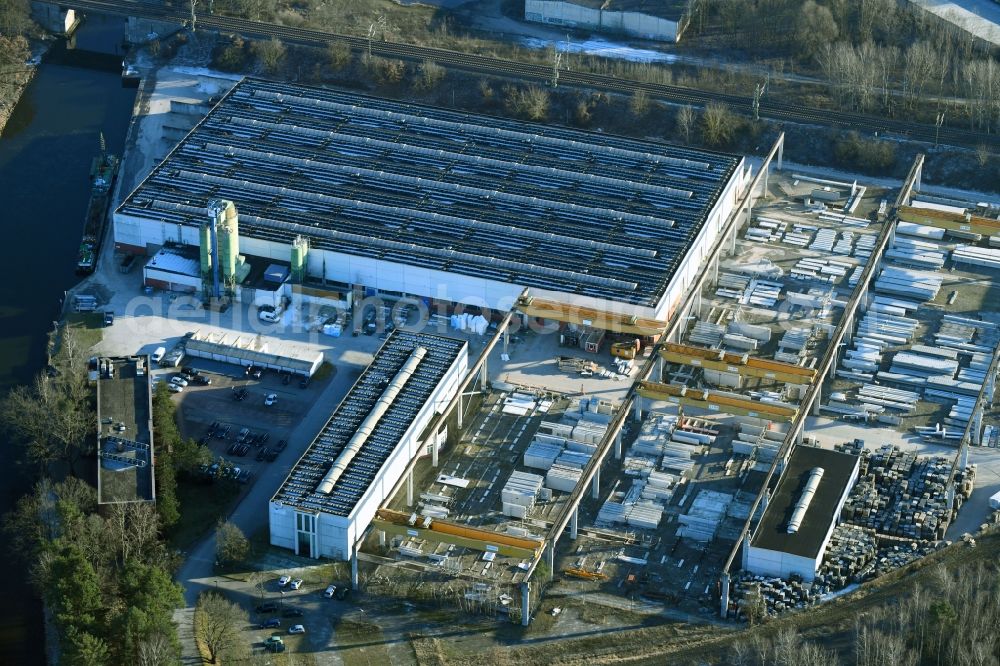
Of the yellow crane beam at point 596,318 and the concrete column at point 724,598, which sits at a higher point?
the yellow crane beam at point 596,318

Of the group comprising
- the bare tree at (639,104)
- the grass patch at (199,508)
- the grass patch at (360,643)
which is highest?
the bare tree at (639,104)

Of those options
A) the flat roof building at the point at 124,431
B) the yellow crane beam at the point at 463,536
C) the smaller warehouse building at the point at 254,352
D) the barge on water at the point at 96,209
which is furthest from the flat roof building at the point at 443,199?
the yellow crane beam at the point at 463,536

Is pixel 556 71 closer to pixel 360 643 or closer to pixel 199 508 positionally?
pixel 199 508

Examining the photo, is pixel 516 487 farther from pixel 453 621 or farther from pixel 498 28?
pixel 498 28

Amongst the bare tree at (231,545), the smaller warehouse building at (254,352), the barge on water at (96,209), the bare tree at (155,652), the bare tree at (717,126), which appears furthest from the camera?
the bare tree at (717,126)

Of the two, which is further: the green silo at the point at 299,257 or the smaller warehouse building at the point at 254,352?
the green silo at the point at 299,257

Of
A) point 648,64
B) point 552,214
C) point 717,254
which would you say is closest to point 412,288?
point 552,214

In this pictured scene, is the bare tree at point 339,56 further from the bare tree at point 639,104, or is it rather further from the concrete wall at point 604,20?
the bare tree at point 639,104
